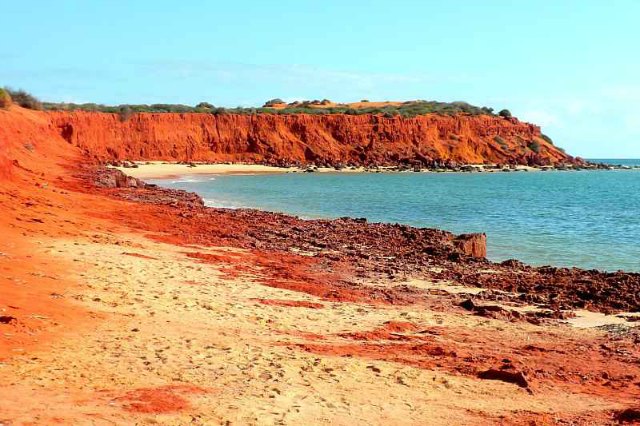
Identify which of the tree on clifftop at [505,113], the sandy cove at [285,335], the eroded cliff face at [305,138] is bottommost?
the sandy cove at [285,335]

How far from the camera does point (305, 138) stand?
9688 cm

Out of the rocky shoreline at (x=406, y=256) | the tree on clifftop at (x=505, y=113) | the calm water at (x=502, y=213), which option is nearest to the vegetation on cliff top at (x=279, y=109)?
the tree on clifftop at (x=505, y=113)

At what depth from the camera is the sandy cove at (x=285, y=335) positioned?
708cm

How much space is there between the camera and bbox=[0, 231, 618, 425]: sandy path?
22.0ft

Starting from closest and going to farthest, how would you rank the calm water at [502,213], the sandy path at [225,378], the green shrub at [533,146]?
the sandy path at [225,378] → the calm water at [502,213] → the green shrub at [533,146]

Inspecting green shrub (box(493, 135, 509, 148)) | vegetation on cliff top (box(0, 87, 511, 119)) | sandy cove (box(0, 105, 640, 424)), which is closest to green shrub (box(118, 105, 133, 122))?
vegetation on cliff top (box(0, 87, 511, 119))

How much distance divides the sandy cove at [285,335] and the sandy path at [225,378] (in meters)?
0.03

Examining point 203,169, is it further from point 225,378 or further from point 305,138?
point 225,378

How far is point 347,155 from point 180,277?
83502 millimetres

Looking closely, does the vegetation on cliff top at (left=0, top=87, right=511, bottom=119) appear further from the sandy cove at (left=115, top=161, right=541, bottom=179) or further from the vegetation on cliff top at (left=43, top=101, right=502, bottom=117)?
the sandy cove at (left=115, top=161, right=541, bottom=179)

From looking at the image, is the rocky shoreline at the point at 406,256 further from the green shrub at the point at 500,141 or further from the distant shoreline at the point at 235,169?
the green shrub at the point at 500,141

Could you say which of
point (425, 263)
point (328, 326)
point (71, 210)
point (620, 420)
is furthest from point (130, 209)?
point (620, 420)

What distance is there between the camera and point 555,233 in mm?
27969

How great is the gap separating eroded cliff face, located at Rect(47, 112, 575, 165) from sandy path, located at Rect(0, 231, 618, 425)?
2622 inches
